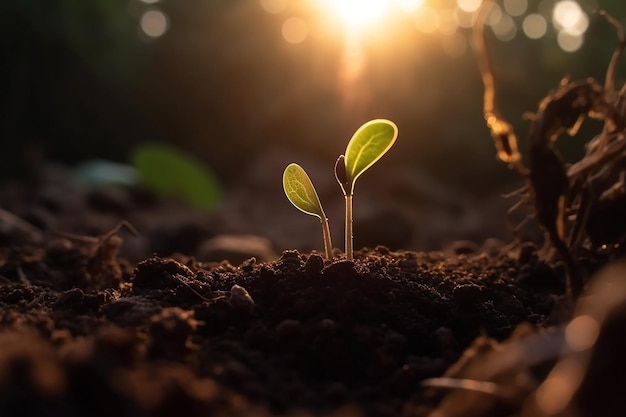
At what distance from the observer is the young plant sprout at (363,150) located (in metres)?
1.35

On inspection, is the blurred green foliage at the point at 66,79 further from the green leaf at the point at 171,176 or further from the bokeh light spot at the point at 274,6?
the bokeh light spot at the point at 274,6

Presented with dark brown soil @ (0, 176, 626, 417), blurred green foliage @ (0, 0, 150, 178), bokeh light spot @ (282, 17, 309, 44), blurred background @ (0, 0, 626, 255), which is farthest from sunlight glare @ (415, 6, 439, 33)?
dark brown soil @ (0, 176, 626, 417)

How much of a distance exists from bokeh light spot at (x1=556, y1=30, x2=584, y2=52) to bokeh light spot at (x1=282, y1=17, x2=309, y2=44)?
3.04 meters

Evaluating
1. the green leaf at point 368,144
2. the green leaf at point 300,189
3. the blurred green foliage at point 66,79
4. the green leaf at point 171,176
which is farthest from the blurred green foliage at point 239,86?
the green leaf at point 368,144

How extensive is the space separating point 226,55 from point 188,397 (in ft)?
25.9

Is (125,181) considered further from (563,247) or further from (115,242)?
(563,247)

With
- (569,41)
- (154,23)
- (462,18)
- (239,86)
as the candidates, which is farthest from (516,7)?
(154,23)

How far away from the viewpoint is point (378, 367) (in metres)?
1.07

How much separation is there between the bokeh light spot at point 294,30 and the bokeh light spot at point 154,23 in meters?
1.69

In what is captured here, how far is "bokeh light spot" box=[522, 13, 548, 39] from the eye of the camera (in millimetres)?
8477

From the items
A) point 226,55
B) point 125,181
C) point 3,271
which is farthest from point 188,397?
point 226,55

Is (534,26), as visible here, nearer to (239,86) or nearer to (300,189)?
(239,86)

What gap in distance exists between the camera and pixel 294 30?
829cm

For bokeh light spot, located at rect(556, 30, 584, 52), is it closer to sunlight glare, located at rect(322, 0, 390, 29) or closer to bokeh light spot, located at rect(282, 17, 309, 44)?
sunlight glare, located at rect(322, 0, 390, 29)
